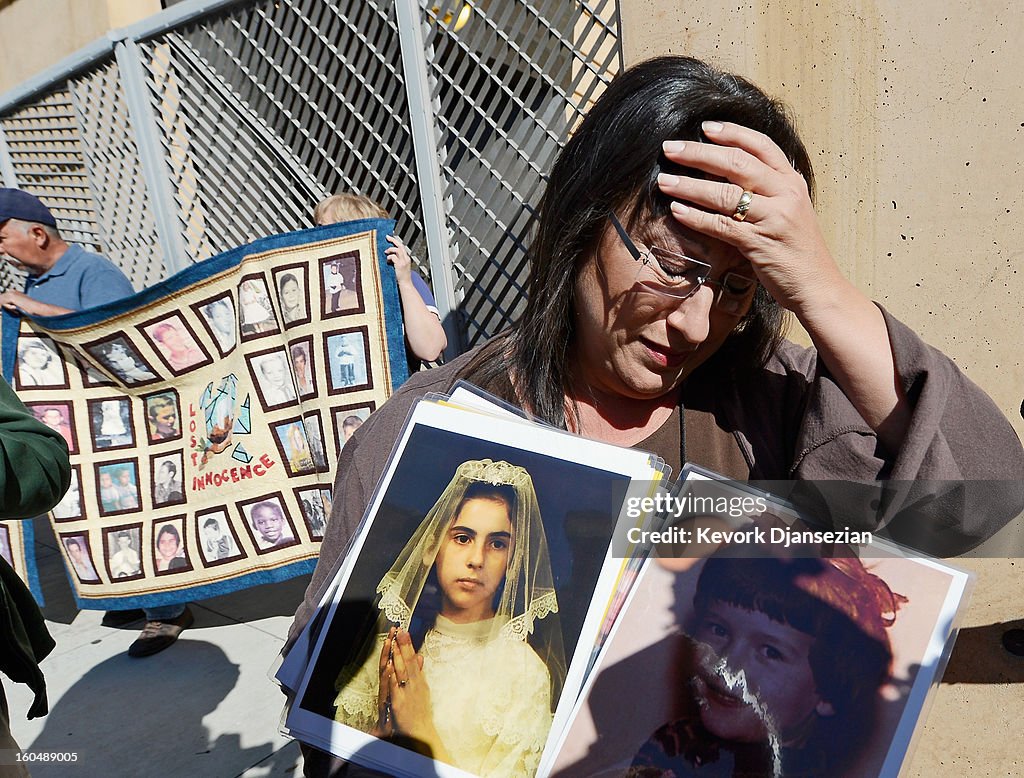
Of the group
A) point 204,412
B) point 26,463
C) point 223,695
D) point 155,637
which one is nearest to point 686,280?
point 26,463

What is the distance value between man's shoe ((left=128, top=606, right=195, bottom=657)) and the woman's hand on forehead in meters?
3.64

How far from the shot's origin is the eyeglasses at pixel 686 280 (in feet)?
3.56

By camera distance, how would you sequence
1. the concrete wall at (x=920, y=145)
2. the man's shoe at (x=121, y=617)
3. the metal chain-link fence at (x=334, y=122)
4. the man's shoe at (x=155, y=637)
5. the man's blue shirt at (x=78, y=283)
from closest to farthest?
the concrete wall at (x=920, y=145), the metal chain-link fence at (x=334, y=122), the man's shoe at (x=155, y=637), the man's blue shirt at (x=78, y=283), the man's shoe at (x=121, y=617)

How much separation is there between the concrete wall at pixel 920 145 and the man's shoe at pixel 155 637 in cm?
349

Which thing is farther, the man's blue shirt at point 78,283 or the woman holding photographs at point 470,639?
the man's blue shirt at point 78,283

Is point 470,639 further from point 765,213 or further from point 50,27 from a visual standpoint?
point 50,27

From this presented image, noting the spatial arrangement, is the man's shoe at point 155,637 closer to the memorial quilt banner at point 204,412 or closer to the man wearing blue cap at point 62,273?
the man wearing blue cap at point 62,273

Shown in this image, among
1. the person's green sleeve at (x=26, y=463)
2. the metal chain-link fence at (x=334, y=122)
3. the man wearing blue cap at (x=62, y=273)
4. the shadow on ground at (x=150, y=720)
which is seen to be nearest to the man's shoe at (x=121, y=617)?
the man wearing blue cap at (x=62, y=273)

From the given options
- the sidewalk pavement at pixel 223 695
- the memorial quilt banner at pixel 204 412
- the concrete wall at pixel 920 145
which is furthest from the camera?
the memorial quilt banner at pixel 204 412

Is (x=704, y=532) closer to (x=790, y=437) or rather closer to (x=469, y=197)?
(x=790, y=437)

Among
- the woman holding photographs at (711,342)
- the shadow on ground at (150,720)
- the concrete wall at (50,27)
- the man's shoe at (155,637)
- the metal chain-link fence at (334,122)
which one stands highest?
the concrete wall at (50,27)

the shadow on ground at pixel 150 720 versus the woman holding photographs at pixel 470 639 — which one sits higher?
the woman holding photographs at pixel 470 639

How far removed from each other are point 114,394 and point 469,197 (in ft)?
Result: 6.25

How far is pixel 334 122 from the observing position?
158 inches
